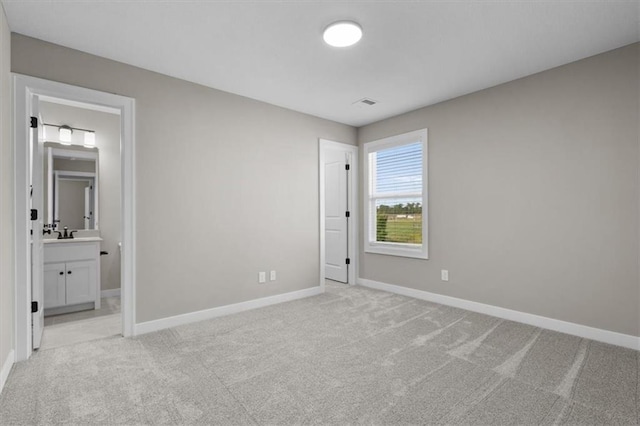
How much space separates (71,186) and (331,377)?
4133 mm

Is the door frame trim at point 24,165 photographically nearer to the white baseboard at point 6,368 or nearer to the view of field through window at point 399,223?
the white baseboard at point 6,368

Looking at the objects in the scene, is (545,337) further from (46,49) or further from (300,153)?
(46,49)

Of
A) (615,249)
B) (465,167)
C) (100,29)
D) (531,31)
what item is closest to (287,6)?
(100,29)

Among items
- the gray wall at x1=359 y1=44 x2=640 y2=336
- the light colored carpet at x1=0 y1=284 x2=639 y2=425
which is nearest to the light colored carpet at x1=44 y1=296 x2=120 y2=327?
the light colored carpet at x1=0 y1=284 x2=639 y2=425

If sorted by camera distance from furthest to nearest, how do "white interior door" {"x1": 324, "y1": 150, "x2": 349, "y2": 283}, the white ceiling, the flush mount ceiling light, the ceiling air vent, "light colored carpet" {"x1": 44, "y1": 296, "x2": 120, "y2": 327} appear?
1. "white interior door" {"x1": 324, "y1": 150, "x2": 349, "y2": 283}
2. the ceiling air vent
3. "light colored carpet" {"x1": 44, "y1": 296, "x2": 120, "y2": 327}
4. the flush mount ceiling light
5. the white ceiling

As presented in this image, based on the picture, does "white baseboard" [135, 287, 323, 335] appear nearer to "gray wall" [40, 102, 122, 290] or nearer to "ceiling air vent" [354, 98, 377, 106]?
"gray wall" [40, 102, 122, 290]

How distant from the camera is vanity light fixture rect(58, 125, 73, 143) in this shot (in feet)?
13.1

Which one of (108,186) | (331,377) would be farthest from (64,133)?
(331,377)

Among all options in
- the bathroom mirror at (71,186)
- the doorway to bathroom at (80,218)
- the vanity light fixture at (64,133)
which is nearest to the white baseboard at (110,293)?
the doorway to bathroom at (80,218)

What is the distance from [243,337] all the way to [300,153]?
2.40 meters

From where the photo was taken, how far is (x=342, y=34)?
236 centimetres

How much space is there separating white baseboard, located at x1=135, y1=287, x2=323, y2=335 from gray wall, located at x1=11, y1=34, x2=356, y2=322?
0.19 feet

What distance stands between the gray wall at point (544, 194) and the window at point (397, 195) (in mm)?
158

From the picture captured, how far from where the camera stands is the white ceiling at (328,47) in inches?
83.4
